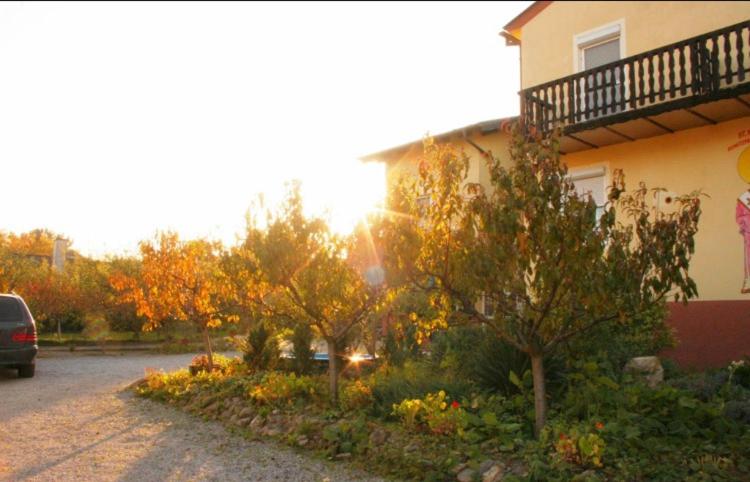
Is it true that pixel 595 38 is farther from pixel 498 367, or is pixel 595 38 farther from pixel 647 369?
pixel 498 367

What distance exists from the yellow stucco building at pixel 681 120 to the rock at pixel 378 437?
559 centimetres

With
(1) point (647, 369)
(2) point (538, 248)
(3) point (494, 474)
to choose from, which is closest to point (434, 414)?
(3) point (494, 474)

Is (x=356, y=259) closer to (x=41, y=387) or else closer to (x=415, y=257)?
(x=415, y=257)

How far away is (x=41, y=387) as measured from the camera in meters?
12.1

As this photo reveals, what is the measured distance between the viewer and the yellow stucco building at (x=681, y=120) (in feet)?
33.2

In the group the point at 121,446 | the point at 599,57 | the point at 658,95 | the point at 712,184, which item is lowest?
the point at 121,446

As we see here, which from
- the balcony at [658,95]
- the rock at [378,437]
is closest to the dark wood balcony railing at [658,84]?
the balcony at [658,95]

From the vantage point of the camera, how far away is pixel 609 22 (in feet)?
42.3

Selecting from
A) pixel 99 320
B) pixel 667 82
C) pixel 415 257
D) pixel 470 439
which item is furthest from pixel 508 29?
pixel 99 320

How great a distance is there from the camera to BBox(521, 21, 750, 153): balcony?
396 inches

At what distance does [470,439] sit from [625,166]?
25.2 feet

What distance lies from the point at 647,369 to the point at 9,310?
39.0 ft

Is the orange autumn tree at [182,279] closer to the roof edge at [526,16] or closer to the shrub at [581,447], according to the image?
the shrub at [581,447]

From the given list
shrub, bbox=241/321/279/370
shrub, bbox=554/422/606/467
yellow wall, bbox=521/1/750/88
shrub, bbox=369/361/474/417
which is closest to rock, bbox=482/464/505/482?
shrub, bbox=554/422/606/467
